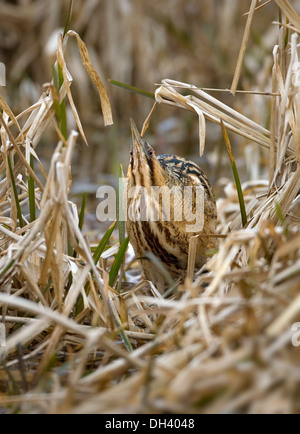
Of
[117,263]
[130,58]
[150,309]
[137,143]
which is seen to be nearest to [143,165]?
[137,143]

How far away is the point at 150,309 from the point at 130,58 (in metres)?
3.76

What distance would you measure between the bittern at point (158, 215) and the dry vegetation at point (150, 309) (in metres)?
0.13

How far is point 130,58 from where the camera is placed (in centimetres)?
529

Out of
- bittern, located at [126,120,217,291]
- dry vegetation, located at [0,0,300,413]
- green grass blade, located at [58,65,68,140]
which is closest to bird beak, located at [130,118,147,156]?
bittern, located at [126,120,217,291]

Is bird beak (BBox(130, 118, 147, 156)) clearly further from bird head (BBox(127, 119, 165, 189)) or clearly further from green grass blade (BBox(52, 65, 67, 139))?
green grass blade (BBox(52, 65, 67, 139))

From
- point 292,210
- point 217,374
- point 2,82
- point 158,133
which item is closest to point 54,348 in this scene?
point 217,374

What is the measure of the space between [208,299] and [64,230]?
73 centimetres

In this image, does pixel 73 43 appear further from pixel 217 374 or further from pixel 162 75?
pixel 217 374

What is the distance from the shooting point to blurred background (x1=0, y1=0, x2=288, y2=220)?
4.99 meters

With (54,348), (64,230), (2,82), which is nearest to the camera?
(54,348)

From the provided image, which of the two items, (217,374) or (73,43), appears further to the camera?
(73,43)

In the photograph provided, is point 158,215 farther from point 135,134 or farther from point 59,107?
point 59,107
